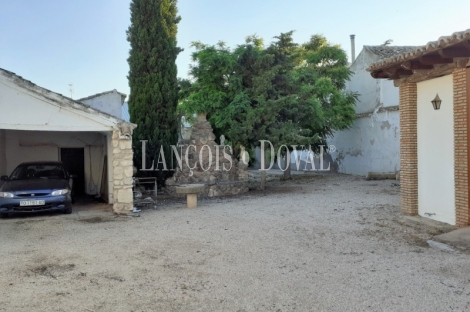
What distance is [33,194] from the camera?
948 cm

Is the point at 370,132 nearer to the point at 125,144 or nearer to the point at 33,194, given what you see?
the point at 125,144

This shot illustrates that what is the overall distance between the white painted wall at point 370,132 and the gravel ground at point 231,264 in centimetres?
1076

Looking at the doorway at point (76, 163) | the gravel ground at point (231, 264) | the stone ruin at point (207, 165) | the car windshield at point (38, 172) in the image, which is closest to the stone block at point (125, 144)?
the gravel ground at point (231, 264)

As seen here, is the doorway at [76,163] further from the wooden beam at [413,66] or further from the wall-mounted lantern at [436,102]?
the wall-mounted lantern at [436,102]

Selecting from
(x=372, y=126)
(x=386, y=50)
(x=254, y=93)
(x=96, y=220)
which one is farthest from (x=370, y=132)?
(x=96, y=220)

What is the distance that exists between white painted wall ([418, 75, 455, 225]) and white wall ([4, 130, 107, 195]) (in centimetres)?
1088

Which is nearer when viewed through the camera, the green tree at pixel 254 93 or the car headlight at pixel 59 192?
the car headlight at pixel 59 192

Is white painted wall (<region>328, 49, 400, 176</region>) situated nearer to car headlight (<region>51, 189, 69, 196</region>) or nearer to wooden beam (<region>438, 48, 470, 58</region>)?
wooden beam (<region>438, 48, 470, 58</region>)

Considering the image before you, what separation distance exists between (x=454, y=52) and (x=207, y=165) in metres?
10.3

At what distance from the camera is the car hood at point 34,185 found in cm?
955

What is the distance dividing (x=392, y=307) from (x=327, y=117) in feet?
50.9

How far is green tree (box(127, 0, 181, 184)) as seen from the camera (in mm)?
14852

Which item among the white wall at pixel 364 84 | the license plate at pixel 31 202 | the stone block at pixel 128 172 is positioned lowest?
the license plate at pixel 31 202

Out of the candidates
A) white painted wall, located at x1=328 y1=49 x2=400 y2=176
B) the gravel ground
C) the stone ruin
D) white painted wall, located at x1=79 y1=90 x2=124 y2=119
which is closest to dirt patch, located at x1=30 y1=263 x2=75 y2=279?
the gravel ground
